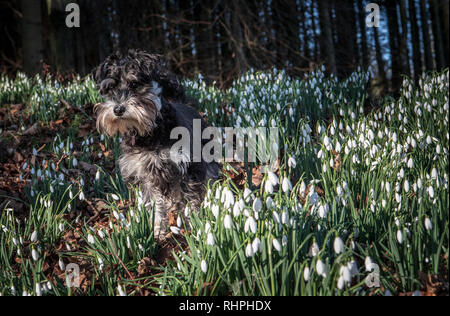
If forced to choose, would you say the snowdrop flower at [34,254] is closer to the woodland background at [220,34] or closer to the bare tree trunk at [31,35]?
the woodland background at [220,34]

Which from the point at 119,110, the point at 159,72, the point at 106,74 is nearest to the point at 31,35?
the point at 106,74

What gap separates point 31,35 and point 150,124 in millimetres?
9121

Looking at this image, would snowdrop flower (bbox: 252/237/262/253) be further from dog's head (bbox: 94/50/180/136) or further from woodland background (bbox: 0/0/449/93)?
woodland background (bbox: 0/0/449/93)

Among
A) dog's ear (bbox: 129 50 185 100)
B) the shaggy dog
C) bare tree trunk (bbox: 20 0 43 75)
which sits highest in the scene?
bare tree trunk (bbox: 20 0 43 75)

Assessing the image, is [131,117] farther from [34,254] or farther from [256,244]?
[256,244]

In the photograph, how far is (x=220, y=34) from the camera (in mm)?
14594

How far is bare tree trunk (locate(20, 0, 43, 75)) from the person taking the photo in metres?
10.1

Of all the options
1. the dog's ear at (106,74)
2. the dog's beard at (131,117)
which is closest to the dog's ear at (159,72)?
the dog's ear at (106,74)

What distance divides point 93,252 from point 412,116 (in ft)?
12.4

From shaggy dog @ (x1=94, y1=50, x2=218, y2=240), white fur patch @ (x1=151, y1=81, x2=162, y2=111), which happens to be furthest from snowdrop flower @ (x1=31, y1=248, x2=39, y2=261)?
white fur patch @ (x1=151, y1=81, x2=162, y2=111)

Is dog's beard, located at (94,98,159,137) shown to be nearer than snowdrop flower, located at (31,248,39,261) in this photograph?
No

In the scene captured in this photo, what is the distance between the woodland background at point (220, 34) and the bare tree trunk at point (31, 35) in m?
0.03

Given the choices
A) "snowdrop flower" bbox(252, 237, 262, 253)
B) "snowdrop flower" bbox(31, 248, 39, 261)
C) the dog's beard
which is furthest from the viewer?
the dog's beard
